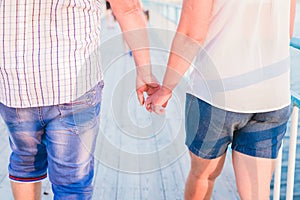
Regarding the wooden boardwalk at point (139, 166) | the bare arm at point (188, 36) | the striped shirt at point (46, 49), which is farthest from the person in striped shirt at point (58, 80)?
the wooden boardwalk at point (139, 166)

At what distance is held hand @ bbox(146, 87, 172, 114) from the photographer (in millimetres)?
1288

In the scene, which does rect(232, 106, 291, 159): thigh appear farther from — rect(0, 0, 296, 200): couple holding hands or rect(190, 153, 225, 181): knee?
rect(190, 153, 225, 181): knee

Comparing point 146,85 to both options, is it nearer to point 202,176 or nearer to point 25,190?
point 202,176

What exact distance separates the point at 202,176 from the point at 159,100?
32 cm

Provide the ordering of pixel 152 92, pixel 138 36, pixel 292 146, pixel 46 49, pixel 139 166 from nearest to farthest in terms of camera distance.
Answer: pixel 46 49
pixel 138 36
pixel 152 92
pixel 292 146
pixel 139 166

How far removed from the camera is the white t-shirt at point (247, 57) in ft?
3.82

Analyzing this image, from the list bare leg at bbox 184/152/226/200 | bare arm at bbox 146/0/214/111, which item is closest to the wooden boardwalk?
bare leg at bbox 184/152/226/200

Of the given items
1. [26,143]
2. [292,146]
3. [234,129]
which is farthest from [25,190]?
[292,146]

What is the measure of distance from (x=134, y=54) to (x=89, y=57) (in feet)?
0.47

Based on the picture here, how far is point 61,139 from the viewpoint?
1245 millimetres

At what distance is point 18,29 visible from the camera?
115 cm

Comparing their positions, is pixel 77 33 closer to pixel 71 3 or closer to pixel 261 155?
pixel 71 3

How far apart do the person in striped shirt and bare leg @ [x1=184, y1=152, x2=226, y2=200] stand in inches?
10.7

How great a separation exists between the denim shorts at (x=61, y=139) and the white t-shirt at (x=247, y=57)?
0.32m
